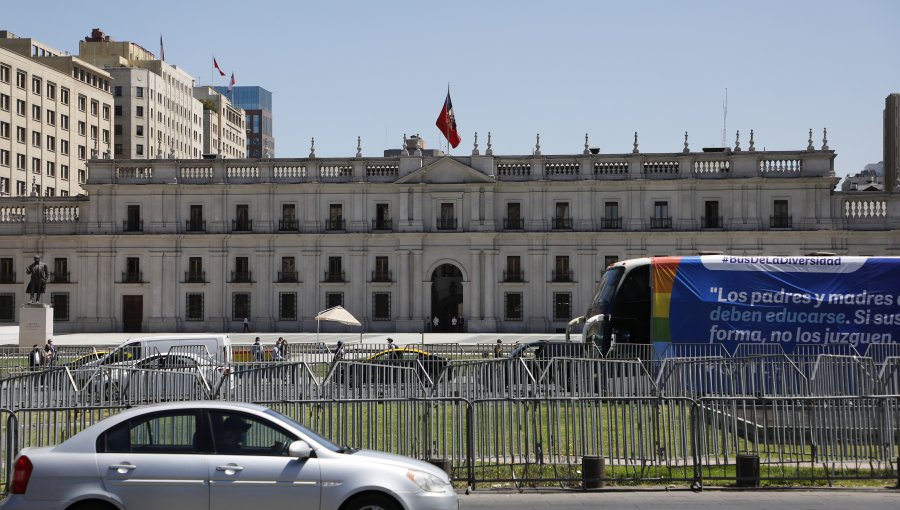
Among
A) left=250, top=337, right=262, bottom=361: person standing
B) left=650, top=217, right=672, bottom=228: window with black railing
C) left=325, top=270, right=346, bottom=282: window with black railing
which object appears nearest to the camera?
left=250, top=337, right=262, bottom=361: person standing

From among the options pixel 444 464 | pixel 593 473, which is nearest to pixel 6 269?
pixel 444 464

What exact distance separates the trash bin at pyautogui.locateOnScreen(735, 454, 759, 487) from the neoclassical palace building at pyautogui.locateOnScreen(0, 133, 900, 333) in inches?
1810

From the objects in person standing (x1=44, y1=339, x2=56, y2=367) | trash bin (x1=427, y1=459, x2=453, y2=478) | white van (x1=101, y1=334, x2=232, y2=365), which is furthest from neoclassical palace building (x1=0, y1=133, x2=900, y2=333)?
trash bin (x1=427, y1=459, x2=453, y2=478)

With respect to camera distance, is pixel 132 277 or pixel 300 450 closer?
pixel 300 450

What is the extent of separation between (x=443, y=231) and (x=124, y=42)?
7625cm

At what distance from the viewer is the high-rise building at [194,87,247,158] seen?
145 metres

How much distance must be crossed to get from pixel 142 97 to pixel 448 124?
6665 cm

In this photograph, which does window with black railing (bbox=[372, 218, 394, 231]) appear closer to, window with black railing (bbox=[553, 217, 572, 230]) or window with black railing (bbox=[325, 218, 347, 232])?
window with black railing (bbox=[325, 218, 347, 232])

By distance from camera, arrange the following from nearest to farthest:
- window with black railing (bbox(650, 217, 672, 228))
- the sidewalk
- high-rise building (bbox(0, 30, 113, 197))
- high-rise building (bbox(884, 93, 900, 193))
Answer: the sidewalk
window with black railing (bbox(650, 217, 672, 228))
high-rise building (bbox(884, 93, 900, 193))
high-rise building (bbox(0, 30, 113, 197))

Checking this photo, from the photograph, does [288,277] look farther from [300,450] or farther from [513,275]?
[300,450]

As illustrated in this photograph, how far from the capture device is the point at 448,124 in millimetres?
61344

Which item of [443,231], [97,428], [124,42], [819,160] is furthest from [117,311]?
[124,42]

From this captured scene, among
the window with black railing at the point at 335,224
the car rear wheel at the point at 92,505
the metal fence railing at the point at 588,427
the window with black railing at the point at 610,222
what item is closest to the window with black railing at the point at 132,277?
the window with black railing at the point at 335,224

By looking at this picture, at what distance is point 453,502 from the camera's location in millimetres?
10688
